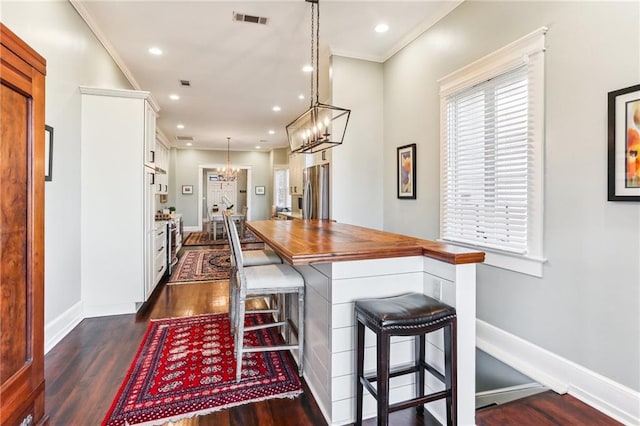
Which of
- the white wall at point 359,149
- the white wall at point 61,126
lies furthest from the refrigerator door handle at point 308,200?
the white wall at point 61,126

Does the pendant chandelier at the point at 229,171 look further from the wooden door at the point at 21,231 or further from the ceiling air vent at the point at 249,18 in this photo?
the wooden door at the point at 21,231

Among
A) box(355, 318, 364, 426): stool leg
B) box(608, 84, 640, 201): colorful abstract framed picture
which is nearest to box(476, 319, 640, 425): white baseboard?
box(608, 84, 640, 201): colorful abstract framed picture

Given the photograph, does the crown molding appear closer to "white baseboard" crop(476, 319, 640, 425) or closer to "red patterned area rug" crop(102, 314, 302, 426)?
"red patterned area rug" crop(102, 314, 302, 426)

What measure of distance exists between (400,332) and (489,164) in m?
1.90

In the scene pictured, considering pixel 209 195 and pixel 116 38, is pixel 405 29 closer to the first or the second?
pixel 116 38

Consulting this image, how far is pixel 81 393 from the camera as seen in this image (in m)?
2.03

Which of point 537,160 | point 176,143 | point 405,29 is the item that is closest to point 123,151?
point 405,29

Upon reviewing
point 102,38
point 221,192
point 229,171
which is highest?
point 102,38

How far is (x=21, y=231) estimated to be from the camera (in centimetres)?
147

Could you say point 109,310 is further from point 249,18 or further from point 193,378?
point 249,18

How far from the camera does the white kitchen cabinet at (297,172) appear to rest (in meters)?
7.43

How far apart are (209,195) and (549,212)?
474 inches

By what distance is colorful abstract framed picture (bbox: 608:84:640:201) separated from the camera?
1786 mm

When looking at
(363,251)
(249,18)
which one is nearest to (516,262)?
(363,251)
